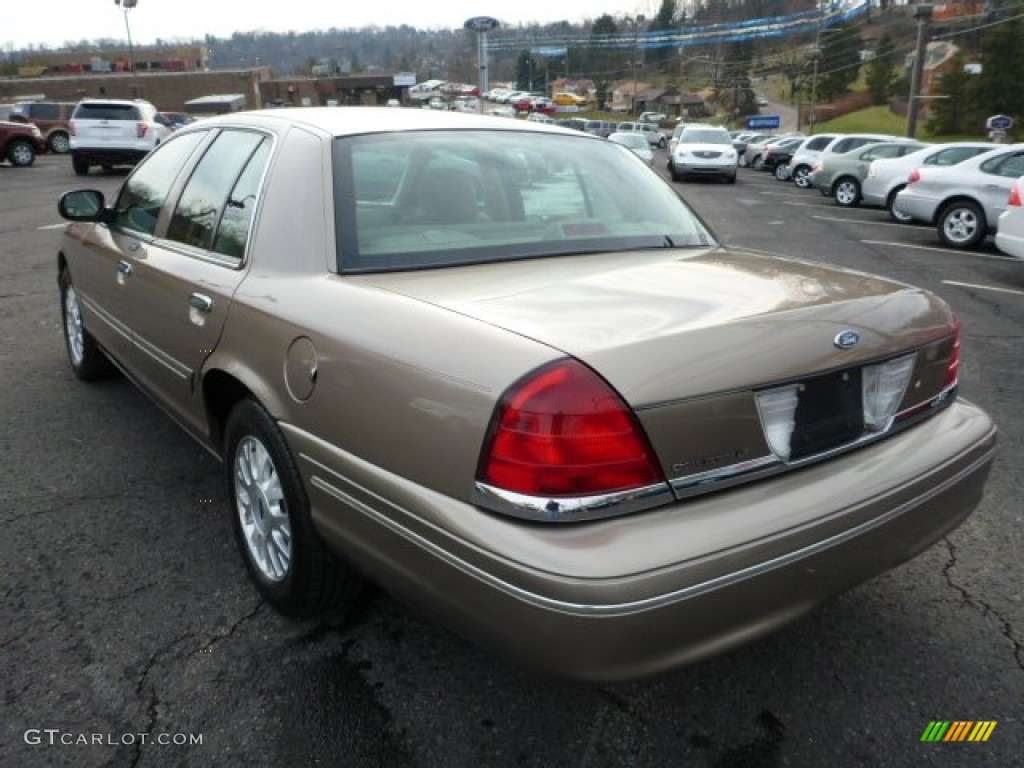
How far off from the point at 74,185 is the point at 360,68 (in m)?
115

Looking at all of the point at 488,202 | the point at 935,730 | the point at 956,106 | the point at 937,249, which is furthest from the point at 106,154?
the point at 956,106

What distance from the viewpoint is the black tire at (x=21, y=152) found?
76.1ft

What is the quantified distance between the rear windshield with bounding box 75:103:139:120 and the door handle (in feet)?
63.8

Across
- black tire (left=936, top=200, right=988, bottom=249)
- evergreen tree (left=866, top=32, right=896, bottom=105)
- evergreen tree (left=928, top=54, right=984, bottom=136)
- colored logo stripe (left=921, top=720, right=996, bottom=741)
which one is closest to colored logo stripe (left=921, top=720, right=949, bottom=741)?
colored logo stripe (left=921, top=720, right=996, bottom=741)

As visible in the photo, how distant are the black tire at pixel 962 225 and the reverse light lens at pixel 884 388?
34.9ft

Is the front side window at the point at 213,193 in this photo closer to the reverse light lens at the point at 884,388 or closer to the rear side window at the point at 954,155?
the reverse light lens at the point at 884,388

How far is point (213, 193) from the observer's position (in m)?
3.14

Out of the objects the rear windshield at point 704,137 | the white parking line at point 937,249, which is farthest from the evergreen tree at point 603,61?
the white parking line at point 937,249

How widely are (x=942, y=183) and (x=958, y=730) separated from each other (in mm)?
11350

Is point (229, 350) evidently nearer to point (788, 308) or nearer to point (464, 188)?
point (464, 188)

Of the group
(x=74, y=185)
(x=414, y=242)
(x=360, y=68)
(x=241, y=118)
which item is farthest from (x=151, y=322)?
(x=360, y=68)

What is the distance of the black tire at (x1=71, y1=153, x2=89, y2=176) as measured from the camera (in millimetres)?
19844

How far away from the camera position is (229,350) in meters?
2.67

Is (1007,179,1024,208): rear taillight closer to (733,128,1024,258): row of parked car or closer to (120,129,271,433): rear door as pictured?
(733,128,1024,258): row of parked car
